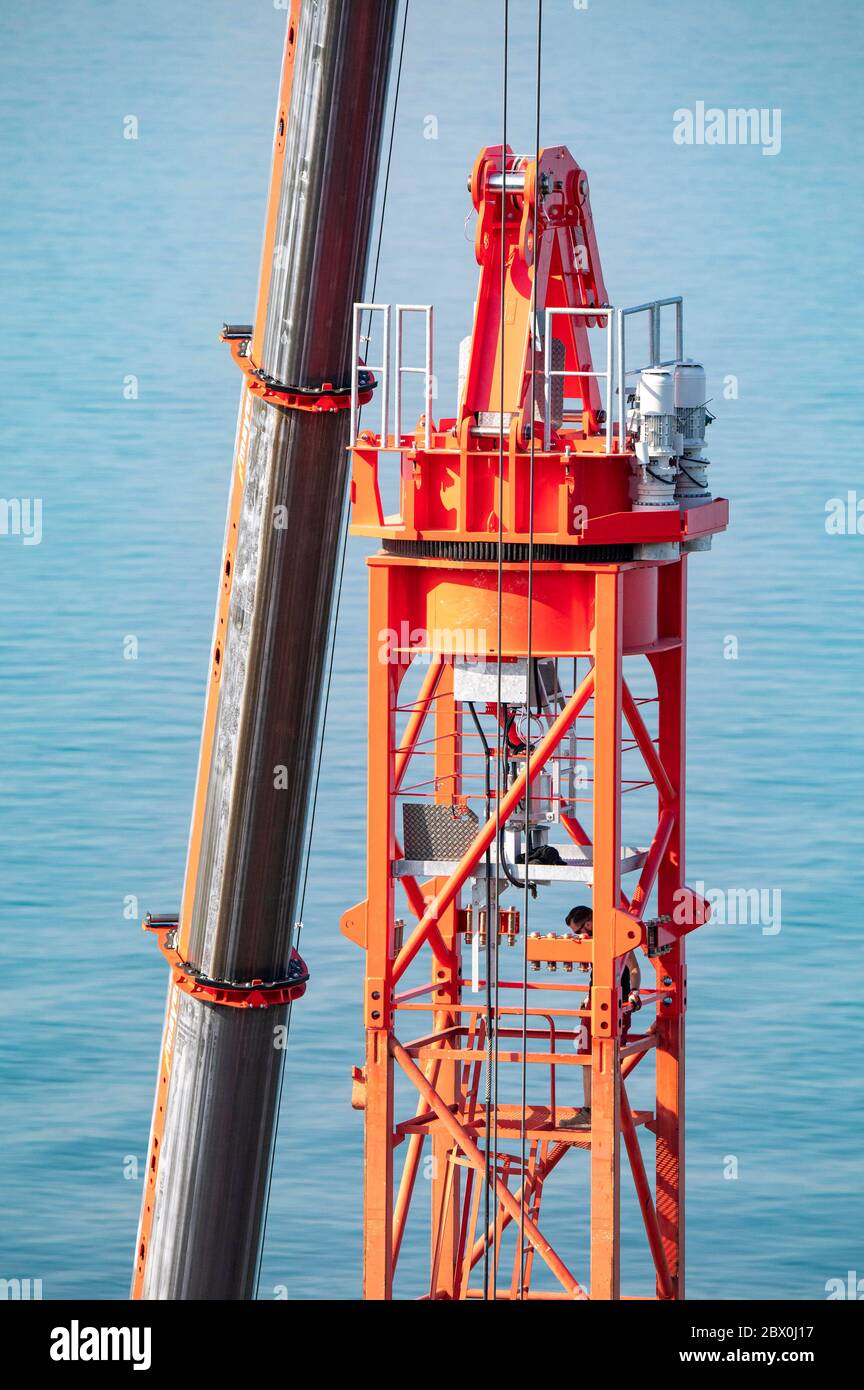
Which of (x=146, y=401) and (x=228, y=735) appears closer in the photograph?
(x=228, y=735)

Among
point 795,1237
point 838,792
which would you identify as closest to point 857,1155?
point 795,1237

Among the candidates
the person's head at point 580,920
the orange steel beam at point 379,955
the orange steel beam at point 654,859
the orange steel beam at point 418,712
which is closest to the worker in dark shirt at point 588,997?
the person's head at point 580,920

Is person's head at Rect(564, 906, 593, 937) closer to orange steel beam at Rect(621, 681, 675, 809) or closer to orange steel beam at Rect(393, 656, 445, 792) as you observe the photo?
orange steel beam at Rect(621, 681, 675, 809)

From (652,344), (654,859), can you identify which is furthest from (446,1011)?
(652,344)

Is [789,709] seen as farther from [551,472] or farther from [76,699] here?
[551,472]

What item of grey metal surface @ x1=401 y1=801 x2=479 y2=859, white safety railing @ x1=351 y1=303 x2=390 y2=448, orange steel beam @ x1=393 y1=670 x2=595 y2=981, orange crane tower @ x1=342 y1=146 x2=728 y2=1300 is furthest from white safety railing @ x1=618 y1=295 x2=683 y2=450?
grey metal surface @ x1=401 y1=801 x2=479 y2=859

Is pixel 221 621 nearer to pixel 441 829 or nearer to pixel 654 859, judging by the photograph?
pixel 441 829

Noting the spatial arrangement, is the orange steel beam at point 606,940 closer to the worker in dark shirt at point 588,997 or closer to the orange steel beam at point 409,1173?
the worker in dark shirt at point 588,997
